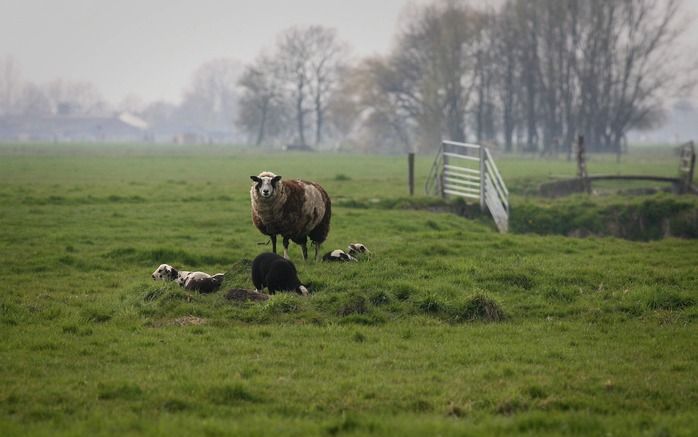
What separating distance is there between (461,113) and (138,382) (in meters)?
82.6

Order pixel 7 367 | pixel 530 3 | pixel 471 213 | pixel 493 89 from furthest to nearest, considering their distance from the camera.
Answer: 1. pixel 493 89
2. pixel 530 3
3. pixel 471 213
4. pixel 7 367

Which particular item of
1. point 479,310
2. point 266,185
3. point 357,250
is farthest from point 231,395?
point 357,250

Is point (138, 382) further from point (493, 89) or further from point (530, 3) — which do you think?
point (493, 89)

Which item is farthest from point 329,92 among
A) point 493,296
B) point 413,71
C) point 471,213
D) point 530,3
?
point 493,296

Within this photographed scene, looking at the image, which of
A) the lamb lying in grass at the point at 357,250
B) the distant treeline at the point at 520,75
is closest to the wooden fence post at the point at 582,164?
the lamb lying in grass at the point at 357,250

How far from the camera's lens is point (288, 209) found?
1691 centimetres

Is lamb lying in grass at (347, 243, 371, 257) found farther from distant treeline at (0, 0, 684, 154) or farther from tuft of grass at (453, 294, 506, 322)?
distant treeline at (0, 0, 684, 154)

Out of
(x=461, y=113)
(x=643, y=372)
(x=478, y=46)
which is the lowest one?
(x=643, y=372)

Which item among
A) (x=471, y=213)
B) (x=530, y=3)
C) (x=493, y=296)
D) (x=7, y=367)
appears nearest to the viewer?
(x=7, y=367)

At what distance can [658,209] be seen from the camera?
2644 cm

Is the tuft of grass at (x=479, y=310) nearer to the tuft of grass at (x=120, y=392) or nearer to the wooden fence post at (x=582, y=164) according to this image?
the tuft of grass at (x=120, y=392)

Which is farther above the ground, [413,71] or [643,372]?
[413,71]

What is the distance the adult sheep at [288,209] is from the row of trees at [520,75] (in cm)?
5872

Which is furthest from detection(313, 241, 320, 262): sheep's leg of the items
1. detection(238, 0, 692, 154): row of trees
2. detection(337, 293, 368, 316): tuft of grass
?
detection(238, 0, 692, 154): row of trees
